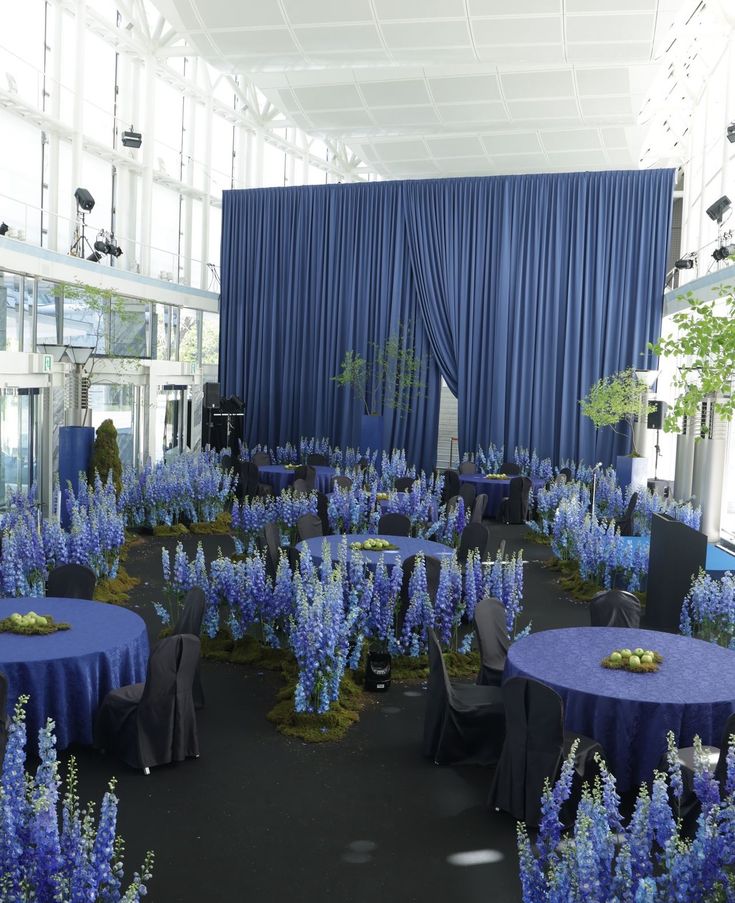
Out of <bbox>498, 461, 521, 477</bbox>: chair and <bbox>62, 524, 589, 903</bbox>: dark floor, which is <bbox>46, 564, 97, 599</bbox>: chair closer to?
<bbox>62, 524, 589, 903</bbox>: dark floor

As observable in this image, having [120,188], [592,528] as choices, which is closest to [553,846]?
[592,528]

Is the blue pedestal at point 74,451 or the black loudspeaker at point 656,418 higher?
the black loudspeaker at point 656,418

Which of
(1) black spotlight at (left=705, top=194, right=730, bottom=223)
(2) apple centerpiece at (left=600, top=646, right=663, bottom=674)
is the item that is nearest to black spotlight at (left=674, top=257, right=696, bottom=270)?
→ (1) black spotlight at (left=705, top=194, right=730, bottom=223)

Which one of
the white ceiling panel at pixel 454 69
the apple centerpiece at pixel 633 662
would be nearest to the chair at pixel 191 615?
the apple centerpiece at pixel 633 662

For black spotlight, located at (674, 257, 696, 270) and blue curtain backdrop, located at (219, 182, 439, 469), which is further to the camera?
blue curtain backdrop, located at (219, 182, 439, 469)

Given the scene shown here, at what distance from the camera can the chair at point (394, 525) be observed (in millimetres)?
10289

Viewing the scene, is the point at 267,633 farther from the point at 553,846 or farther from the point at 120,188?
the point at 120,188

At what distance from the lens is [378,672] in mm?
6891

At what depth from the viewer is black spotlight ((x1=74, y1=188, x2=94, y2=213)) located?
14.4 m

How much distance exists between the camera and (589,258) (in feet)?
61.0

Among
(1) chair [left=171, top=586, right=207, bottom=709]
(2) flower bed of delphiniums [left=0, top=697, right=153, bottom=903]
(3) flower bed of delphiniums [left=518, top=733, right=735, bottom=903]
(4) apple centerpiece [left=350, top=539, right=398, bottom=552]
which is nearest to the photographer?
(3) flower bed of delphiniums [left=518, top=733, right=735, bottom=903]

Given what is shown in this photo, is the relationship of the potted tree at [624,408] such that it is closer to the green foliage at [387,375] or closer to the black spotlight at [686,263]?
the black spotlight at [686,263]

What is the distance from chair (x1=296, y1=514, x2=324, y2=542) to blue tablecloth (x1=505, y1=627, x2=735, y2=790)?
180 inches

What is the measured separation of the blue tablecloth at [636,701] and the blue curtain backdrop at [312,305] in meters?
14.2
